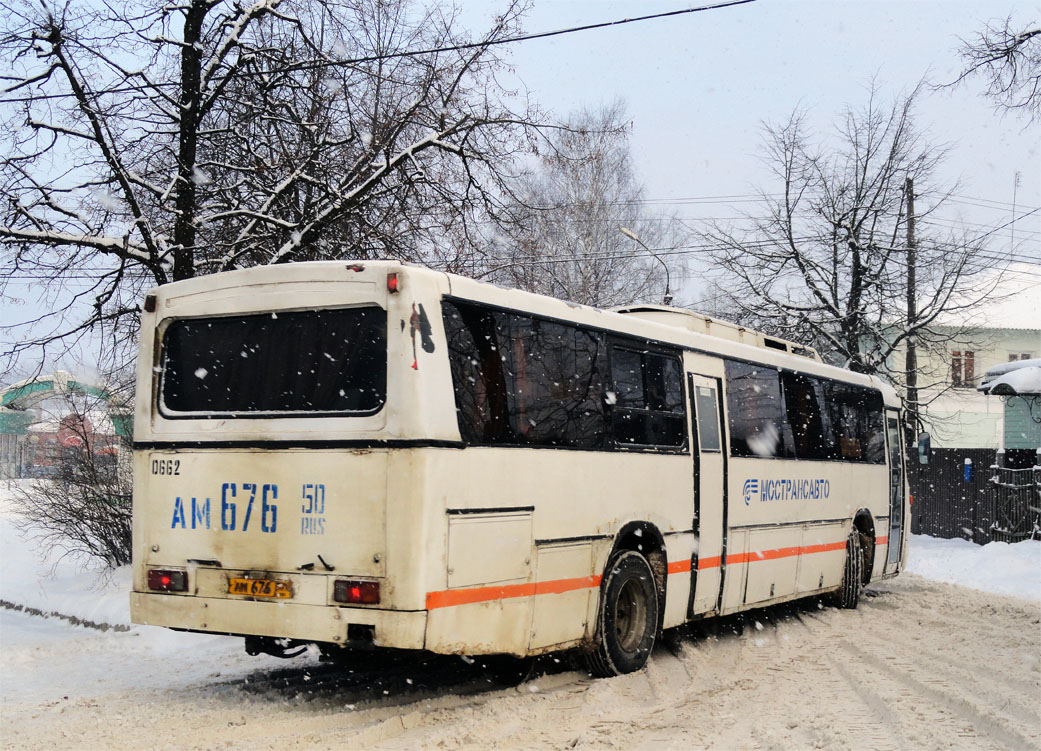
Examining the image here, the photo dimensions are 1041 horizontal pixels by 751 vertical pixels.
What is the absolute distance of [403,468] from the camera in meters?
6.95

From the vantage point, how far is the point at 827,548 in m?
13.8

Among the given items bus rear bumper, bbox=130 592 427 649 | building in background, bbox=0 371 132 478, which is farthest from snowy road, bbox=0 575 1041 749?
building in background, bbox=0 371 132 478

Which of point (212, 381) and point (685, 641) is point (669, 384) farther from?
point (212, 381)

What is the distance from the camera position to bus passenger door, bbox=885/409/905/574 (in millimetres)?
16234

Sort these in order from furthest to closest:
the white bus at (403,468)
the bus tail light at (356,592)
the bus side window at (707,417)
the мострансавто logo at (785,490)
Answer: the мострансавто logo at (785,490) → the bus side window at (707,417) → the white bus at (403,468) → the bus tail light at (356,592)

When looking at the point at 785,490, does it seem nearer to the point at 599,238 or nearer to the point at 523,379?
the point at 523,379

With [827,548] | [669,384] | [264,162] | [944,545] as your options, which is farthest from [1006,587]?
[264,162]

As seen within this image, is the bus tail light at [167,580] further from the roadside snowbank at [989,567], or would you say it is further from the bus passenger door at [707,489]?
the roadside snowbank at [989,567]

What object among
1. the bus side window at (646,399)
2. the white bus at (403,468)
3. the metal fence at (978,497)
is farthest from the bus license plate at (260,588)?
the metal fence at (978,497)

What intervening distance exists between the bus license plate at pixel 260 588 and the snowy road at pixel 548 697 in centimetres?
77

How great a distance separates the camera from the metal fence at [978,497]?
23.0 m

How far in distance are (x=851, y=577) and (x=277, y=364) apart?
960cm

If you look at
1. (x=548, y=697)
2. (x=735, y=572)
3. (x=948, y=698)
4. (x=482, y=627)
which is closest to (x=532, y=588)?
(x=482, y=627)

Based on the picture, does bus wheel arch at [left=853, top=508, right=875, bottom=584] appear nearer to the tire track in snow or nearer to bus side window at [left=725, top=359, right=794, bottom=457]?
bus side window at [left=725, top=359, right=794, bottom=457]
